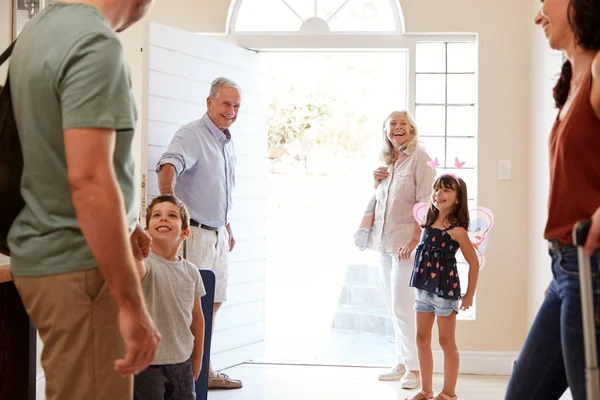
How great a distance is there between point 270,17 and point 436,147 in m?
1.31

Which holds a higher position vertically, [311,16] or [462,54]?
[311,16]

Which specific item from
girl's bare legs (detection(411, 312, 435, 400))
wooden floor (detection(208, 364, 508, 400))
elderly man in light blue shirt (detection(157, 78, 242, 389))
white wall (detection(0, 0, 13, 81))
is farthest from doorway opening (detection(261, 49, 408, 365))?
white wall (detection(0, 0, 13, 81))

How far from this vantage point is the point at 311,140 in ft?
31.1

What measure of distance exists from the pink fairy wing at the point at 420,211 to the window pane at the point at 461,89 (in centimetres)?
94

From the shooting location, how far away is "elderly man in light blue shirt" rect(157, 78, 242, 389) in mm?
3869

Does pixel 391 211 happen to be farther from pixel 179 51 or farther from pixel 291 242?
pixel 291 242

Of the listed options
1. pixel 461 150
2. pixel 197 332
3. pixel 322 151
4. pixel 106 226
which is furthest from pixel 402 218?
pixel 322 151

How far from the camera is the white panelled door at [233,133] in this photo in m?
4.11

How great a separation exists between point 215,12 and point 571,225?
11.5 feet

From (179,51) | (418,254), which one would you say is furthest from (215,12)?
(418,254)

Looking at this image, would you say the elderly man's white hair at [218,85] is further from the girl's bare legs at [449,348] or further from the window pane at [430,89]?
the girl's bare legs at [449,348]

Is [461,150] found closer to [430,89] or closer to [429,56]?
[430,89]

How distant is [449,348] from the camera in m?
3.69

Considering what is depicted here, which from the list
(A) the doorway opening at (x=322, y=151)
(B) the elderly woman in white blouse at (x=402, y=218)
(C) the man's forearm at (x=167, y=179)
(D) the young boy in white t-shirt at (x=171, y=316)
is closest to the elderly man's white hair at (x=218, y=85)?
(C) the man's forearm at (x=167, y=179)
